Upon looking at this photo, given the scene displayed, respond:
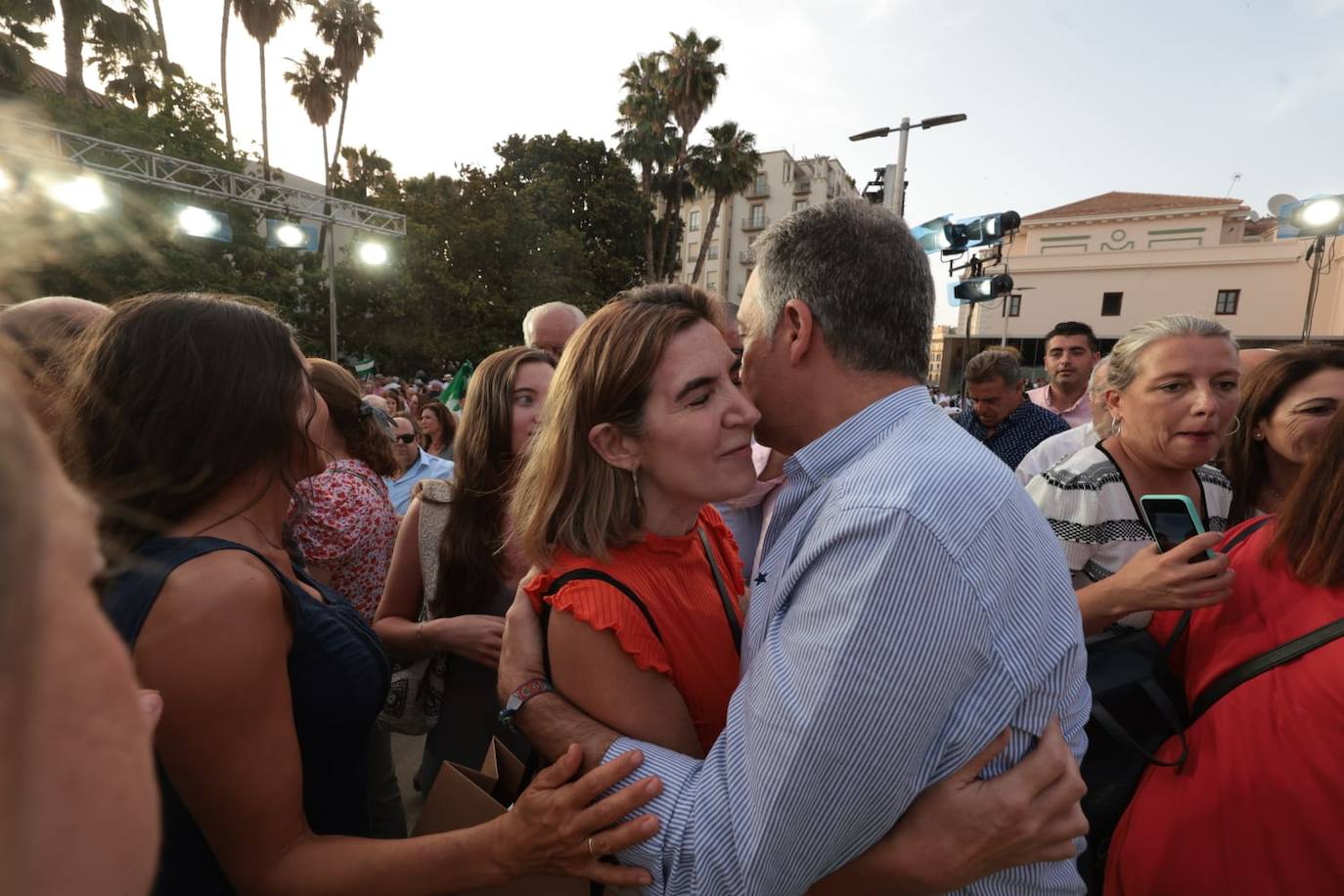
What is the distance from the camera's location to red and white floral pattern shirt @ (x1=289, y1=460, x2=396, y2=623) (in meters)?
2.51

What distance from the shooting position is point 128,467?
127cm

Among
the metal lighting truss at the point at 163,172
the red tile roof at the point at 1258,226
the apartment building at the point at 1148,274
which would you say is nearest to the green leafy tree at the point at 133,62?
the metal lighting truss at the point at 163,172

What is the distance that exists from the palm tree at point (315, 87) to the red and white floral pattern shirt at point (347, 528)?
3016 centimetres

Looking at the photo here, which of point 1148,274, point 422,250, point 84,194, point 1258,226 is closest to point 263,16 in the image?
point 422,250

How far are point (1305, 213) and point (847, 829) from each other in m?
14.4

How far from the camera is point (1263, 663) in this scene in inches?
61.7

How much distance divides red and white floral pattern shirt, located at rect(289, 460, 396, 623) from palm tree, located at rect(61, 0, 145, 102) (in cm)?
2008

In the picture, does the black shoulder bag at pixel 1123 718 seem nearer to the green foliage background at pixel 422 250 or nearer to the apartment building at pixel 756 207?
the green foliage background at pixel 422 250

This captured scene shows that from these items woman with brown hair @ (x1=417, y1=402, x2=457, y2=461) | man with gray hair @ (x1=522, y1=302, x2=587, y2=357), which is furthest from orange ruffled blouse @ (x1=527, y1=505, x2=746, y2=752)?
woman with brown hair @ (x1=417, y1=402, x2=457, y2=461)

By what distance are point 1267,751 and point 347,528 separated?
2.96m

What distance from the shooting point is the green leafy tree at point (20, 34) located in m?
14.3

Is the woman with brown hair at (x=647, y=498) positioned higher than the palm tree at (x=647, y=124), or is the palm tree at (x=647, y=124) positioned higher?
the palm tree at (x=647, y=124)

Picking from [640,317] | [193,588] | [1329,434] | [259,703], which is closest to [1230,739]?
[1329,434]

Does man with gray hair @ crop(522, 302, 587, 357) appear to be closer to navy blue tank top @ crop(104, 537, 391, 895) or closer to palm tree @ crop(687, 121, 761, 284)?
navy blue tank top @ crop(104, 537, 391, 895)
